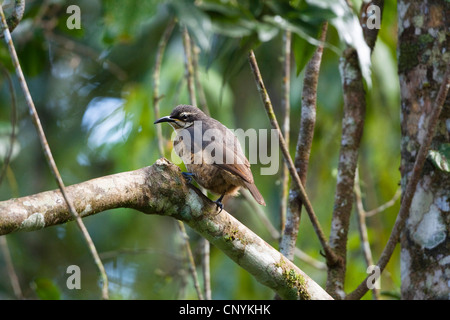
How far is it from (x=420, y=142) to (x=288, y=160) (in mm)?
830

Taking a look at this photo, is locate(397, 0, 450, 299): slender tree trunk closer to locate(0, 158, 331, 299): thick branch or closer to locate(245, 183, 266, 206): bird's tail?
locate(0, 158, 331, 299): thick branch

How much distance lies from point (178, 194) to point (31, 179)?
16.2ft

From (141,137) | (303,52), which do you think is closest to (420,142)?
(303,52)

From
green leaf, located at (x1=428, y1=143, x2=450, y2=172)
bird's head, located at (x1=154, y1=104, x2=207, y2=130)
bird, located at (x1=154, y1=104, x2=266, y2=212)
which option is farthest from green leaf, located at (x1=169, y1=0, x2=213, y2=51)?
bird's head, located at (x1=154, y1=104, x2=207, y2=130)

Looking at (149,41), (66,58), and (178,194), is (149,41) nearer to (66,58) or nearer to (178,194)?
(66,58)

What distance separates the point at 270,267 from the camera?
2.97 m

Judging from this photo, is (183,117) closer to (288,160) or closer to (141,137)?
(288,160)

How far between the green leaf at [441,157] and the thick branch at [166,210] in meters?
1.00

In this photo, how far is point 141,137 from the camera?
211 inches

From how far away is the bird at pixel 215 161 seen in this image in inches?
136

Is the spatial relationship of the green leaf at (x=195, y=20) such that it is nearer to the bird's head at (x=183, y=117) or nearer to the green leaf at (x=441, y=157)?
the green leaf at (x=441, y=157)

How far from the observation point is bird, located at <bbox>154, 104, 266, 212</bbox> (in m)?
3.45

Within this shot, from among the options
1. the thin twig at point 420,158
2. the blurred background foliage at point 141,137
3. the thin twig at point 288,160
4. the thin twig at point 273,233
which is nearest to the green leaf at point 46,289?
the blurred background foliage at point 141,137

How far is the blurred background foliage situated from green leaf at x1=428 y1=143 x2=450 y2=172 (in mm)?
976
